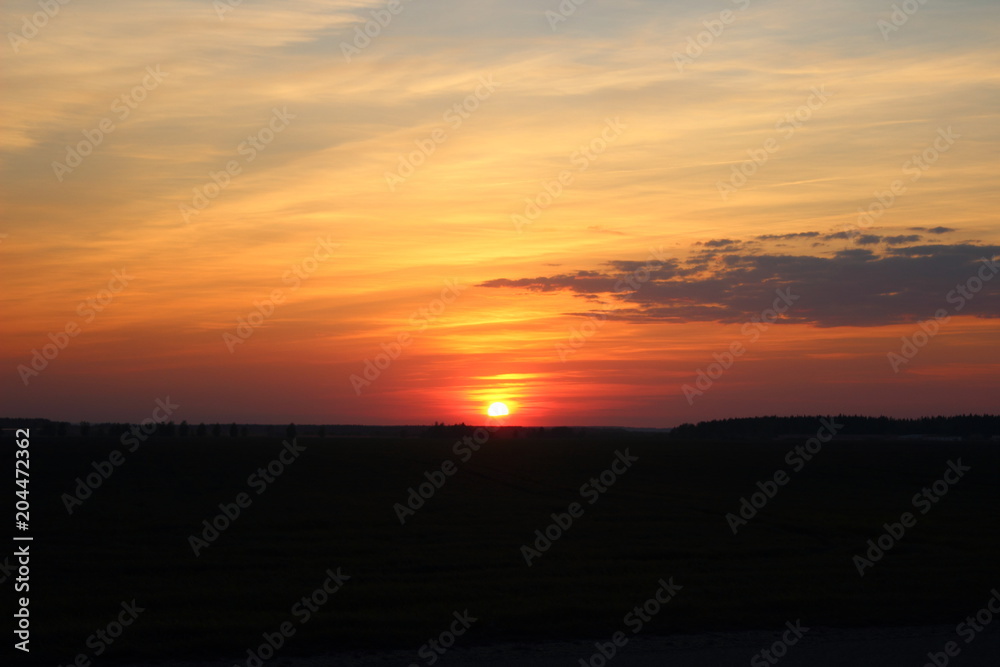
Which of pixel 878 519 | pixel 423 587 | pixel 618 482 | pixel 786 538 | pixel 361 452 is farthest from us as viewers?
pixel 361 452

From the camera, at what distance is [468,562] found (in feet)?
83.8

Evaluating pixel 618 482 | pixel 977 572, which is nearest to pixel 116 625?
pixel 977 572

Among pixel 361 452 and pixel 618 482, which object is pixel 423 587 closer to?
pixel 618 482

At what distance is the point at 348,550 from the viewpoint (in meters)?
28.1

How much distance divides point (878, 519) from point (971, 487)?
28778 millimetres

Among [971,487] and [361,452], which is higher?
[971,487]

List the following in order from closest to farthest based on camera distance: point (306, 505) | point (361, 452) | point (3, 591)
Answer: point (3, 591) → point (306, 505) → point (361, 452)

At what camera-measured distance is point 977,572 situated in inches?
949

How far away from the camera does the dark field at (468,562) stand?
661 inches

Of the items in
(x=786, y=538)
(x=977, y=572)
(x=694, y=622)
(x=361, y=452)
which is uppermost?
(x=694, y=622)

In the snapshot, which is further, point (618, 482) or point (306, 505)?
point (618, 482)

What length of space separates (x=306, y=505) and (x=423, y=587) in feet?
76.3

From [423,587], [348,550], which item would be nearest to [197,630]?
[423,587]

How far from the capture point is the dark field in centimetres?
1678
